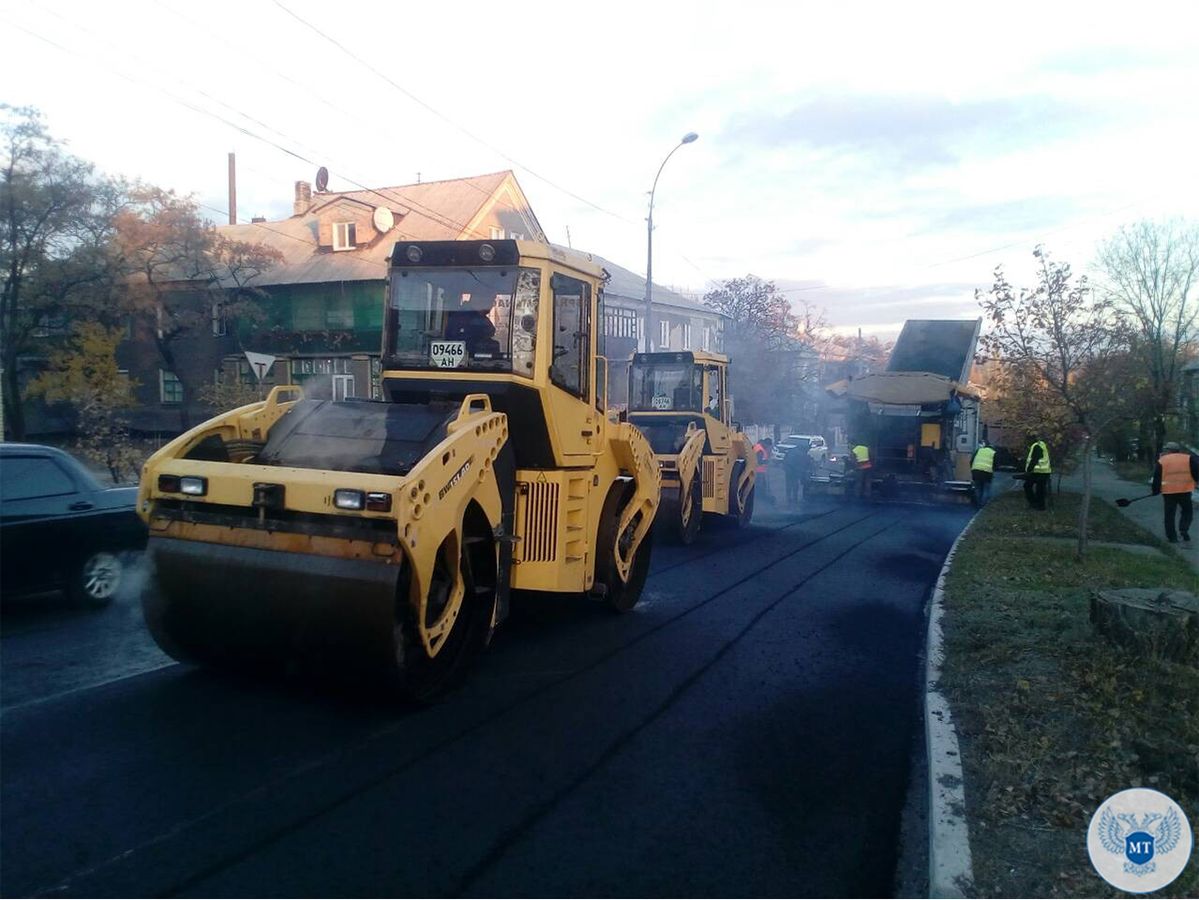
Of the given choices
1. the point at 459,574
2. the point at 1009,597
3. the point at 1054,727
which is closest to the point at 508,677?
the point at 459,574

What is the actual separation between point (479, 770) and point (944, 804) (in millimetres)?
2386

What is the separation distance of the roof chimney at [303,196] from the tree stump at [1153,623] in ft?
129

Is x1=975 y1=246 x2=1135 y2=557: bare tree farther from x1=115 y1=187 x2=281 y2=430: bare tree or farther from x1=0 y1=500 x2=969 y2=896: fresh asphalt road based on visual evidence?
x1=115 y1=187 x2=281 y2=430: bare tree

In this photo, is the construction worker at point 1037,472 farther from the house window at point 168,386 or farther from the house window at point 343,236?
the house window at point 168,386

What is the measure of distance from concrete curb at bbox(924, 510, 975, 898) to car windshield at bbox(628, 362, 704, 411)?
8.49m

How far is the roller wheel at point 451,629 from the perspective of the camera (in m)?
5.70

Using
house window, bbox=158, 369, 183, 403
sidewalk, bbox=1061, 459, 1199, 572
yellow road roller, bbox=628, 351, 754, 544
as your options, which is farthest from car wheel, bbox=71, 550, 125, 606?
house window, bbox=158, 369, 183, 403

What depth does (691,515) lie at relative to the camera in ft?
47.4

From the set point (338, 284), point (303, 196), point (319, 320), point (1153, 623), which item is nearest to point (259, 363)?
point (1153, 623)

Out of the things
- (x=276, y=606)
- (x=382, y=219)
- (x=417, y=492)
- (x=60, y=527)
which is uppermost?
(x=382, y=219)

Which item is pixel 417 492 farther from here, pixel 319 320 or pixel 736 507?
pixel 319 320

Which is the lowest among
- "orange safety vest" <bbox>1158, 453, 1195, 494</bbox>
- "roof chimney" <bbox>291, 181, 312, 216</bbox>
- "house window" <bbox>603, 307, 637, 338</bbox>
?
"orange safety vest" <bbox>1158, 453, 1195, 494</bbox>

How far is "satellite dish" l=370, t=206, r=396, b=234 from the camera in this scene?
3170 centimetres

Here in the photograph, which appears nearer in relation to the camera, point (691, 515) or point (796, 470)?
point (691, 515)
